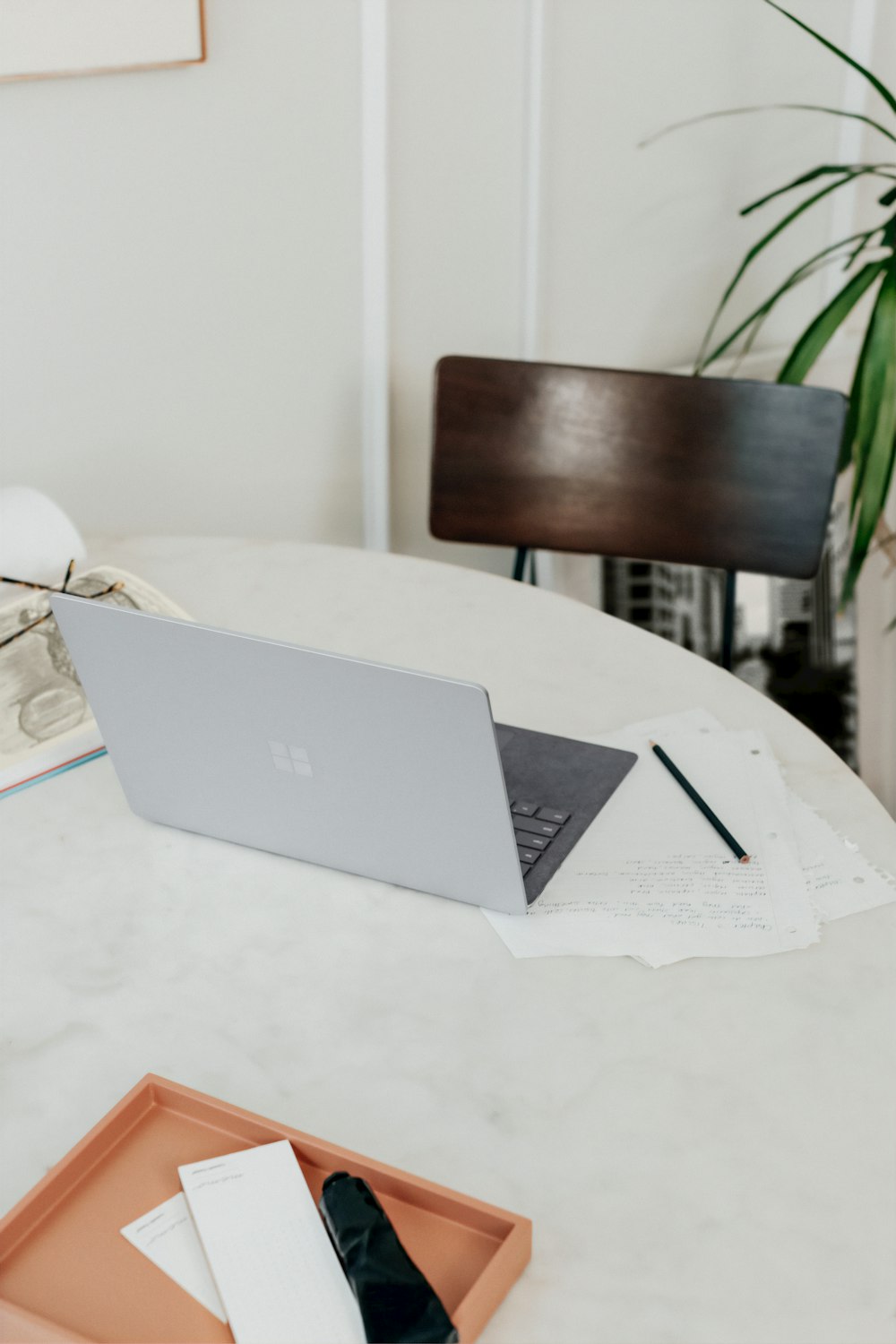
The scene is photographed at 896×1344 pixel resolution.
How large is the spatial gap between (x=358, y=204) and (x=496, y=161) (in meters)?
0.27

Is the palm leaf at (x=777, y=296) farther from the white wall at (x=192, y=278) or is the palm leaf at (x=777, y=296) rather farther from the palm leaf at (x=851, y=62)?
the white wall at (x=192, y=278)

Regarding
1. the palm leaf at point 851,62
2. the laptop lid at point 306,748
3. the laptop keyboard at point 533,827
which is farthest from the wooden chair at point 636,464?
the laptop lid at point 306,748

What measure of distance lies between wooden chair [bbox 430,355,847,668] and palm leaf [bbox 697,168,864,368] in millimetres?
340

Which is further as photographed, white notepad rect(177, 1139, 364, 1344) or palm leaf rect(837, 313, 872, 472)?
palm leaf rect(837, 313, 872, 472)

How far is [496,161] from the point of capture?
6.78ft

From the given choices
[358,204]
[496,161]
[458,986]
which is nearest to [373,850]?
[458,986]

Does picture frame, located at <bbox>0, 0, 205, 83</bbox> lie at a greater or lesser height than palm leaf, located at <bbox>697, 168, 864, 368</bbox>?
greater

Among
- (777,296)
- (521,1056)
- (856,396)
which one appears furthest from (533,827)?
(777,296)

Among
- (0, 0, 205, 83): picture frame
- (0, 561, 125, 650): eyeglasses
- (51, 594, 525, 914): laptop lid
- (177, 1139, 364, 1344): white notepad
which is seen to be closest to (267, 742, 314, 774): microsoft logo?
(51, 594, 525, 914): laptop lid

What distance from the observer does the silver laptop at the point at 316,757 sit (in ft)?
2.65

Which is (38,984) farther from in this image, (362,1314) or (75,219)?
(75,219)

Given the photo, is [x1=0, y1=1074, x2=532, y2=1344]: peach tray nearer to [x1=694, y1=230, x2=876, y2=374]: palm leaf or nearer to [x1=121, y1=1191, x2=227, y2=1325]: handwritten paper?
[x1=121, y1=1191, x2=227, y2=1325]: handwritten paper

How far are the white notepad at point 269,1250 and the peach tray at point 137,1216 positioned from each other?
0.05 feet

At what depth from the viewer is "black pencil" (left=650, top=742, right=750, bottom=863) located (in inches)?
37.6
